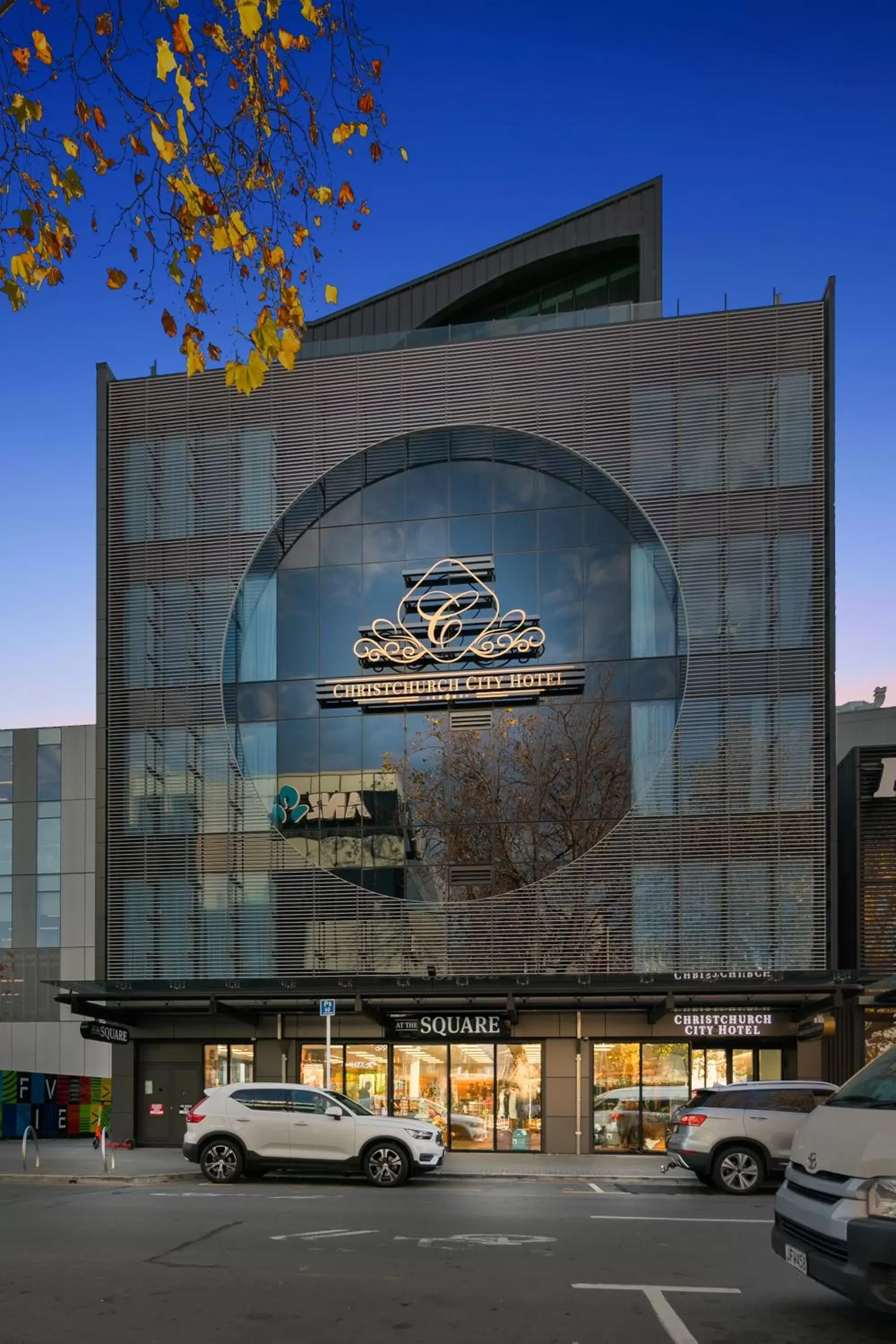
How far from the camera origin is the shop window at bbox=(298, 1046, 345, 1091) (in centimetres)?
2895

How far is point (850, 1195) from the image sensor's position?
731 cm

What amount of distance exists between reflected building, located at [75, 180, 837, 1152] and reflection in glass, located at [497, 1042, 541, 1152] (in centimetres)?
7

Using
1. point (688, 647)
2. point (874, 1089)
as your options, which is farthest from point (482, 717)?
point (874, 1089)

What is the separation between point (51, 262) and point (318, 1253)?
809cm

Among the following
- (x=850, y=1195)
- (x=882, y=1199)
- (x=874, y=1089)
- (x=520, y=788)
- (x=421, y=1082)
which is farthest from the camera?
(x=421, y=1082)

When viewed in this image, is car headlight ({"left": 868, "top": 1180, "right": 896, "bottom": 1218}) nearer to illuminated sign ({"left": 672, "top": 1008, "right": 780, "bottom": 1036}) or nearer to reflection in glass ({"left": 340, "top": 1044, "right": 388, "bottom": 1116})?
illuminated sign ({"left": 672, "top": 1008, "right": 780, "bottom": 1036})

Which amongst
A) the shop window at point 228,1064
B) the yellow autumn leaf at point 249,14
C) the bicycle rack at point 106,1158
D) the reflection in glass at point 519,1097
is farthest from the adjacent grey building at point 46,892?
the yellow autumn leaf at point 249,14

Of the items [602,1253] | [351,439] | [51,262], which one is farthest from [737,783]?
[51,262]

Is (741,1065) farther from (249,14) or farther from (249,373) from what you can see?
(249,14)

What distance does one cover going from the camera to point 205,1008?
1124 inches

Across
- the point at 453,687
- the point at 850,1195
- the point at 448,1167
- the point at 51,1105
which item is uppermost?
the point at 453,687

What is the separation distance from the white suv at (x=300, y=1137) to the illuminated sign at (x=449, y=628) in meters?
11.2

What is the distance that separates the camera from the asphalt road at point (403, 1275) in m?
8.53

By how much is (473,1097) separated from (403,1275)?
18.3 meters
